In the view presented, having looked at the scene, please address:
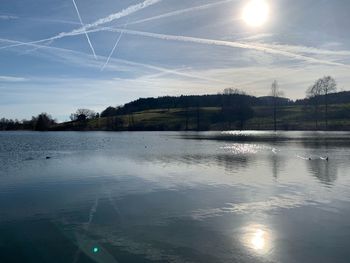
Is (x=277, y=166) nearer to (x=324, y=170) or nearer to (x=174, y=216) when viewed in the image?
(x=324, y=170)

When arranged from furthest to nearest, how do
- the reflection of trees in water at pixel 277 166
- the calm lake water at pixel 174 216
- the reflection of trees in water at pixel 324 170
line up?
the reflection of trees in water at pixel 277 166, the reflection of trees in water at pixel 324 170, the calm lake water at pixel 174 216

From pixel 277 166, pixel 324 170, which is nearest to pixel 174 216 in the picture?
pixel 324 170

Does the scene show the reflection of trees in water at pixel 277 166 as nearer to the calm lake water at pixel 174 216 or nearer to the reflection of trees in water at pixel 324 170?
the calm lake water at pixel 174 216

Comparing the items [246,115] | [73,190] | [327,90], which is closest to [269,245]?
[73,190]

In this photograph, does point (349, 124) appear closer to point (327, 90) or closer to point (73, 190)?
point (327, 90)

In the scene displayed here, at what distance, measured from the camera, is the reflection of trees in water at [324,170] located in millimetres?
30128

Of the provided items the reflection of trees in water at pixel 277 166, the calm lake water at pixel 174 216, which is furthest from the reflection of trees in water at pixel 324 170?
the reflection of trees in water at pixel 277 166

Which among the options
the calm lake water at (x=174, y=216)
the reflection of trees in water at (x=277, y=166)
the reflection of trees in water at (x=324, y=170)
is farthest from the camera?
the reflection of trees in water at (x=277, y=166)

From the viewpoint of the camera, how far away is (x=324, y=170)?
3550cm

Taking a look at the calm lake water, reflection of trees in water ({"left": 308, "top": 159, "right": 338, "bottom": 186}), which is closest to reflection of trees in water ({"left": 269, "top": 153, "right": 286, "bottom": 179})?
the calm lake water

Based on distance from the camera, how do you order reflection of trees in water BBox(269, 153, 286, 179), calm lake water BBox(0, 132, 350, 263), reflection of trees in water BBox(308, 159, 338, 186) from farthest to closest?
reflection of trees in water BBox(269, 153, 286, 179) → reflection of trees in water BBox(308, 159, 338, 186) → calm lake water BBox(0, 132, 350, 263)

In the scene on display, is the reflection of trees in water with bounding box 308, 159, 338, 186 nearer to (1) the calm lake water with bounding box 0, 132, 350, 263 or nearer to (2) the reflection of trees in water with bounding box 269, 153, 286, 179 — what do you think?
(1) the calm lake water with bounding box 0, 132, 350, 263

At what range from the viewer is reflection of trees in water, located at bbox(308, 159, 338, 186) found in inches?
1186

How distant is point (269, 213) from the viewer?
63.8 feet
